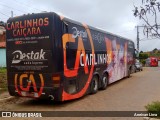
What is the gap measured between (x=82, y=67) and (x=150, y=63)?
4372 centimetres

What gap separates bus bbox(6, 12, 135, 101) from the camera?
10789 mm

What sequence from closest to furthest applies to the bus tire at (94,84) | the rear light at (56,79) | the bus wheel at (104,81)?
the rear light at (56,79) < the bus tire at (94,84) < the bus wheel at (104,81)

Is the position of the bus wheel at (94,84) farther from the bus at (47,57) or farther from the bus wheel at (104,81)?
the bus wheel at (104,81)

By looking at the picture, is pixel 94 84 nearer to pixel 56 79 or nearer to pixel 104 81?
pixel 104 81

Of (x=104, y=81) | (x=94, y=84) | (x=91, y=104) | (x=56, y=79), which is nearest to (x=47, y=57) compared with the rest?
(x=56, y=79)

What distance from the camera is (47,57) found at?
10.8 meters

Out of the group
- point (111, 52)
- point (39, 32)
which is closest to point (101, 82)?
point (111, 52)

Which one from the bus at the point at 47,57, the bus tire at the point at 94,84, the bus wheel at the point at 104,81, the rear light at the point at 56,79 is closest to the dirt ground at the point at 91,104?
the bus at the point at 47,57

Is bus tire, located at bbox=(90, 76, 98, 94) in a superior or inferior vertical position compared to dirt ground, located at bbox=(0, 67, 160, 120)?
superior

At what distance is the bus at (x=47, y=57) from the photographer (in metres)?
10.8

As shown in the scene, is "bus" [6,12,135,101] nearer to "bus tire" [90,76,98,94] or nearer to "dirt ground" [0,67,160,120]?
"dirt ground" [0,67,160,120]

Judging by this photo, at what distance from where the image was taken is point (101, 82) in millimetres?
15422

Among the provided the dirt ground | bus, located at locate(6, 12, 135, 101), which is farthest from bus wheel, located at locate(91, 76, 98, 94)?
bus, located at locate(6, 12, 135, 101)

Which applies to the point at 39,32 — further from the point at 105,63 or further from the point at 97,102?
the point at 105,63
